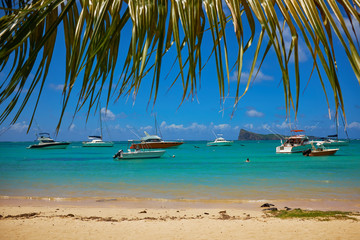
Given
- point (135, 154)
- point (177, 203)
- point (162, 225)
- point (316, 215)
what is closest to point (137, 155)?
point (135, 154)

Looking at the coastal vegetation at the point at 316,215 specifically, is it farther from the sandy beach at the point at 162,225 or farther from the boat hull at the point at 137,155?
the boat hull at the point at 137,155

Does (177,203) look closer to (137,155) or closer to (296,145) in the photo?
(137,155)

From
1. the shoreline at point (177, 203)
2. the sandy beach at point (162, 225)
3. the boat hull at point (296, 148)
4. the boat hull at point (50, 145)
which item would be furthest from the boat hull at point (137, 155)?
the boat hull at point (50, 145)

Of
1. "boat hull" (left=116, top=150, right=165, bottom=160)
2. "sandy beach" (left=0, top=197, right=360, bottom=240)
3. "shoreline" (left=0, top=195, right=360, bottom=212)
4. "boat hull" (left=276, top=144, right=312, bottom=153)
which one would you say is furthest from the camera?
"boat hull" (left=276, top=144, right=312, bottom=153)

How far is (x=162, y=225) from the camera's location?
30.9 feet

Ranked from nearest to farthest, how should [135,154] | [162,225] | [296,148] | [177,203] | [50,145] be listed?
1. [162,225]
2. [177,203]
3. [135,154]
4. [296,148]
5. [50,145]

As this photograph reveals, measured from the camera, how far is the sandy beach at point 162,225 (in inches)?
326

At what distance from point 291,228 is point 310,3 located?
907cm

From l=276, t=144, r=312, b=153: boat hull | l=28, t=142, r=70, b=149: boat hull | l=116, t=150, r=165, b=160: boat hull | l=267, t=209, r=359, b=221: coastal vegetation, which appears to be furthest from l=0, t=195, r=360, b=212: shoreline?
l=28, t=142, r=70, b=149: boat hull

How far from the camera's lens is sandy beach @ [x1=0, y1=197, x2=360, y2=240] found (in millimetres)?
8289

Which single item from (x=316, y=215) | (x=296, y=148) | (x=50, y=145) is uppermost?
(x=296, y=148)

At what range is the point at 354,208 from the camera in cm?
1301

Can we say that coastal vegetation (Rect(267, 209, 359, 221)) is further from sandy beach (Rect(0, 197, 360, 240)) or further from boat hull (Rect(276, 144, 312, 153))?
boat hull (Rect(276, 144, 312, 153))

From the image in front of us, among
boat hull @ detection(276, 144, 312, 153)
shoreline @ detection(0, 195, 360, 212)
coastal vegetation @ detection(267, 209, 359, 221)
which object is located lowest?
shoreline @ detection(0, 195, 360, 212)
